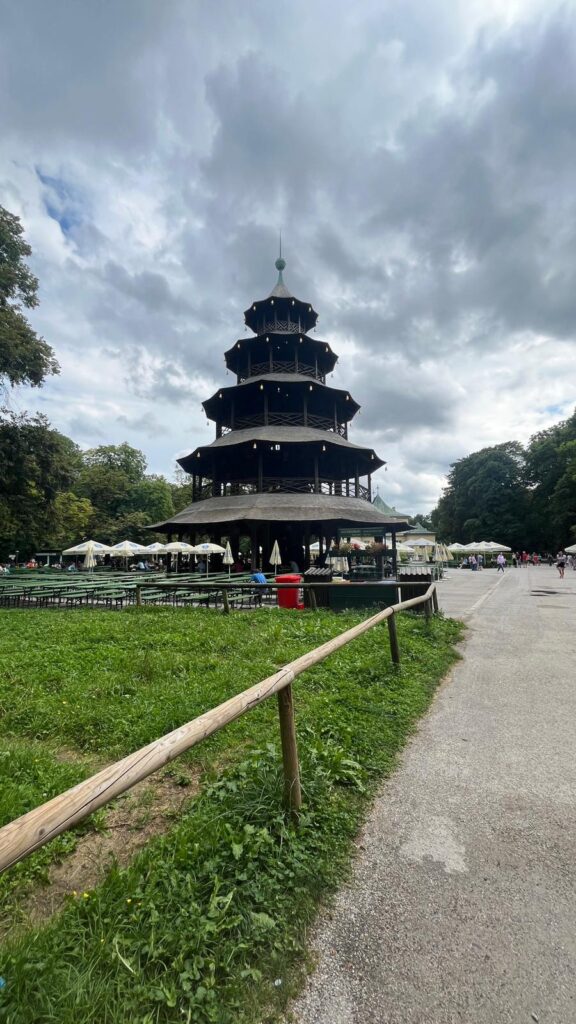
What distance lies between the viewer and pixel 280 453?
28.9 meters

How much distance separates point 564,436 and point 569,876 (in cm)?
7819

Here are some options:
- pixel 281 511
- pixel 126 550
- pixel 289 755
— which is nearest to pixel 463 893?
pixel 289 755

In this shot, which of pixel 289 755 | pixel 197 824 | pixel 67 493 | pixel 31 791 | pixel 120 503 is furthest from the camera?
pixel 120 503

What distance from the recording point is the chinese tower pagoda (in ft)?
81.3

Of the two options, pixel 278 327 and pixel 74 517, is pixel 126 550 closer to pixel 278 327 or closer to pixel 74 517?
pixel 278 327

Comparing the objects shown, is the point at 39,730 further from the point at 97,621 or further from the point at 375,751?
the point at 97,621

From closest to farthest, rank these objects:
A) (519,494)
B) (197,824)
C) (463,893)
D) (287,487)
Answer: (463,893), (197,824), (287,487), (519,494)

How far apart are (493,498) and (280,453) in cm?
5319

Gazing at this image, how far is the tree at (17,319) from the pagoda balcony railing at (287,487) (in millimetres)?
11651

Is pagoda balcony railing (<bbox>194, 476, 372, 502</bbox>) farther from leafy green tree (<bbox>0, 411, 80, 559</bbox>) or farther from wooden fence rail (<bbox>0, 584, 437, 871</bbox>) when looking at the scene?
wooden fence rail (<bbox>0, 584, 437, 871</bbox>)

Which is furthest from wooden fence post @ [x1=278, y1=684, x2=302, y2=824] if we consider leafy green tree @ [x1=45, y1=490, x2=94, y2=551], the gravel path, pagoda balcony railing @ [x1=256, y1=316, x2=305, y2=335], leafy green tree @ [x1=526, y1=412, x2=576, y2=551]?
leafy green tree @ [x1=526, y1=412, x2=576, y2=551]

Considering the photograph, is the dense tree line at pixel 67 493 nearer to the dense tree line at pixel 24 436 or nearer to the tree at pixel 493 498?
the dense tree line at pixel 24 436

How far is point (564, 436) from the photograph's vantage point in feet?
222

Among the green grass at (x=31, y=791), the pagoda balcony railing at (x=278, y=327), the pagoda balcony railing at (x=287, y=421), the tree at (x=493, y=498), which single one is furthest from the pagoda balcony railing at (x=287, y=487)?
the tree at (x=493, y=498)
